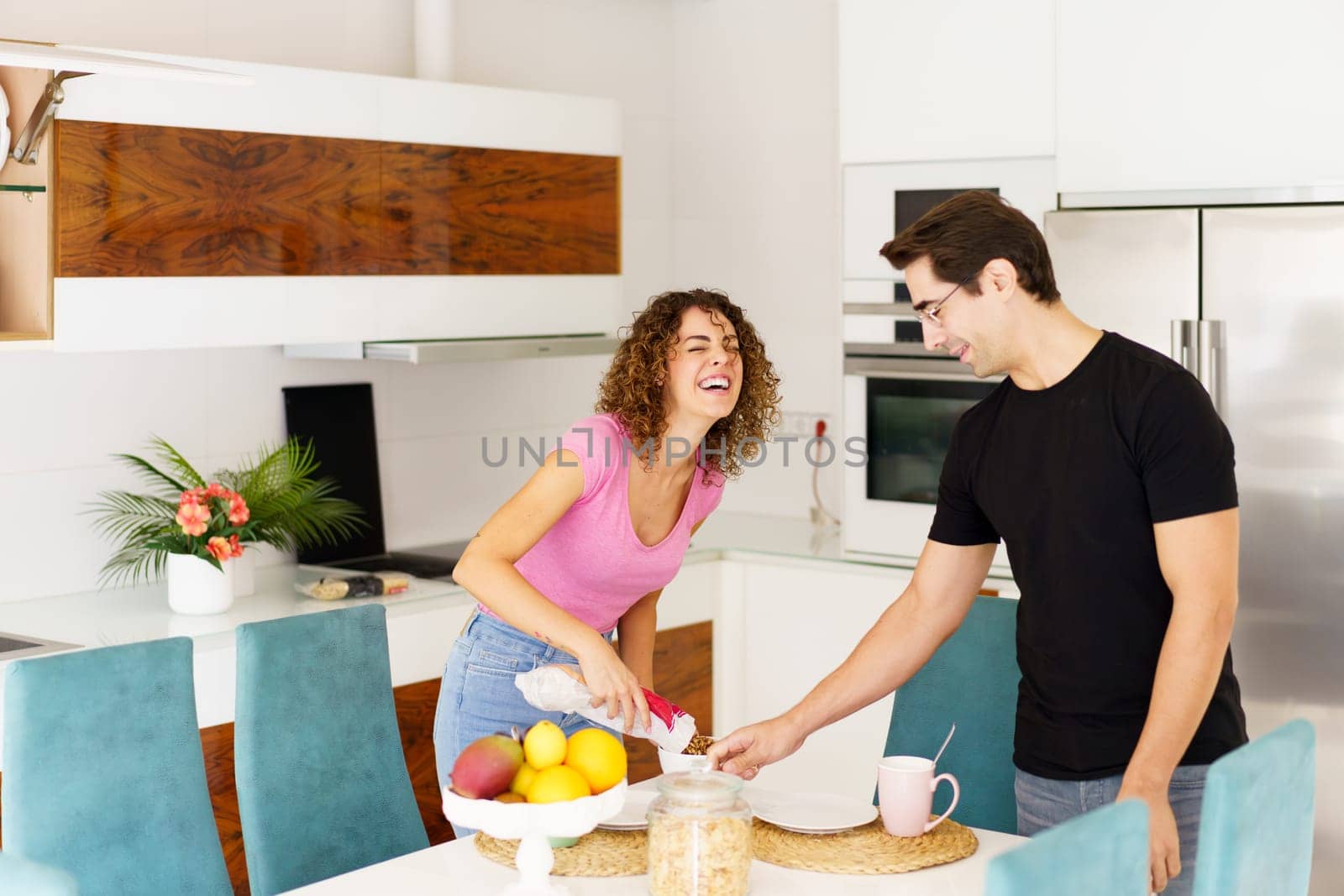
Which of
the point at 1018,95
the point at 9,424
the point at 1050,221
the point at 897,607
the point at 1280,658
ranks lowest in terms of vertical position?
the point at 1280,658

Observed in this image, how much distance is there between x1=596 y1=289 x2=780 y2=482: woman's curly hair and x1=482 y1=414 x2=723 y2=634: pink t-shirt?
0.10 feet

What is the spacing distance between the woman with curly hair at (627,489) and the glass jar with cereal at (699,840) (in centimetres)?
59

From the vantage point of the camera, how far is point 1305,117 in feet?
10.4

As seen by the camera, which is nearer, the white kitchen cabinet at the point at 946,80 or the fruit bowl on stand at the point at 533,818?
the fruit bowl on stand at the point at 533,818

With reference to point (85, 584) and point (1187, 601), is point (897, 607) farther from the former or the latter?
point (85, 584)

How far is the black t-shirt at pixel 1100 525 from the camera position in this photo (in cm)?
188

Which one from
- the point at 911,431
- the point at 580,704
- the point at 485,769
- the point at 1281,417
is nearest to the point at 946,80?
the point at 911,431

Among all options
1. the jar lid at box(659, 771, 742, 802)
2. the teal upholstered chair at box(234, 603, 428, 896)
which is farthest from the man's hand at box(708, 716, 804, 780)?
the teal upholstered chair at box(234, 603, 428, 896)

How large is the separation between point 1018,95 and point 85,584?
7.84 feet

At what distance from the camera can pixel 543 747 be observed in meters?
1.70

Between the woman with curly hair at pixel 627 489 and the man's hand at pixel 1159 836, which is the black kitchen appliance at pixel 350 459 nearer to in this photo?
the woman with curly hair at pixel 627 489

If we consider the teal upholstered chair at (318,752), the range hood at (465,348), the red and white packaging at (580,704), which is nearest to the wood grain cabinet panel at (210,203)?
the range hood at (465,348)

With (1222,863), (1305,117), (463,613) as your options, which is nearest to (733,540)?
(463,613)

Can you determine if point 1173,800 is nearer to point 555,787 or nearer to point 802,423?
point 555,787
